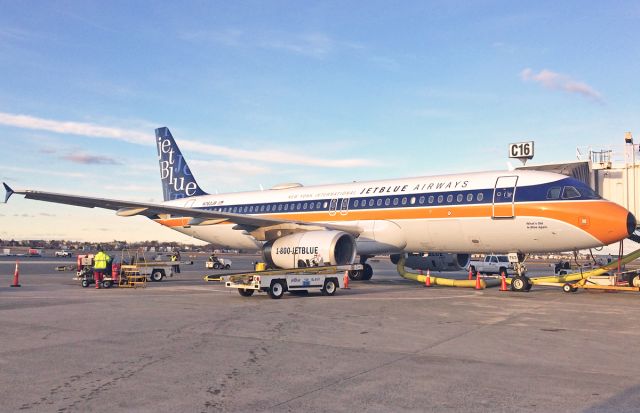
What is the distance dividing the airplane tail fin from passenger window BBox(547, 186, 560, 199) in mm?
22674

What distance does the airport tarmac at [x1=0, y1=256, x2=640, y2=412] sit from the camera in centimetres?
702

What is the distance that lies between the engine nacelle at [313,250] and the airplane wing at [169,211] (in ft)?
6.19

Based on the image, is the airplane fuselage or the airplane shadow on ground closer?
the airplane shadow on ground

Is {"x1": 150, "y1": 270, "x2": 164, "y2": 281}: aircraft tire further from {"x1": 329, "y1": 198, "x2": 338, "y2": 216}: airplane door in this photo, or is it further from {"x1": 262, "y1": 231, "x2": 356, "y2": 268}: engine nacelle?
{"x1": 329, "y1": 198, "x2": 338, "y2": 216}: airplane door

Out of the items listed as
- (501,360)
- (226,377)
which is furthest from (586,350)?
(226,377)

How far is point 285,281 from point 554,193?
33.4ft

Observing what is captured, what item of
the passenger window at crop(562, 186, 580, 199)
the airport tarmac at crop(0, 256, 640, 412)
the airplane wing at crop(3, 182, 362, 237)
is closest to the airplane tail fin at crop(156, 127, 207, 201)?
the airplane wing at crop(3, 182, 362, 237)

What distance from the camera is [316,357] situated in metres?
9.67

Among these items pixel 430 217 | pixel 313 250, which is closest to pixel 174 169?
pixel 313 250

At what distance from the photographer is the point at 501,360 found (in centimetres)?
948

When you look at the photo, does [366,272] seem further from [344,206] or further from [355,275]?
[344,206]

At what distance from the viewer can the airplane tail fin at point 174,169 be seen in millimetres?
37500

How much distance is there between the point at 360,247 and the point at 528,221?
744 centimetres

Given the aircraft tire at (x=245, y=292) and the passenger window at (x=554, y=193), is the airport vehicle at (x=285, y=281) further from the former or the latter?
the passenger window at (x=554, y=193)
